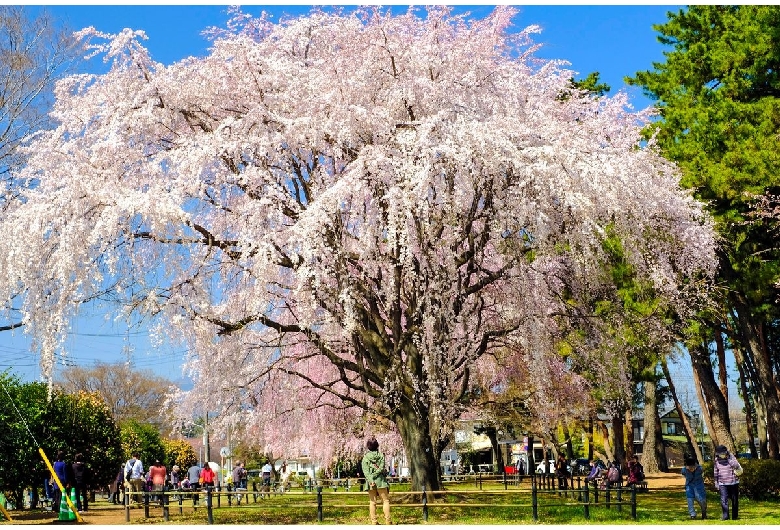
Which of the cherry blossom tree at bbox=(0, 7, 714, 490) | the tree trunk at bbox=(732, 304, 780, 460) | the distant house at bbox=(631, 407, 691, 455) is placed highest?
the cherry blossom tree at bbox=(0, 7, 714, 490)

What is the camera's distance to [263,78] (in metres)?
17.2

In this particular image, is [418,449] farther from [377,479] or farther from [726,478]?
[726,478]

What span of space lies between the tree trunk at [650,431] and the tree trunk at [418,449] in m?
23.9

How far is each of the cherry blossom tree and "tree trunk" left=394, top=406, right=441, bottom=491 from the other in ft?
0.14

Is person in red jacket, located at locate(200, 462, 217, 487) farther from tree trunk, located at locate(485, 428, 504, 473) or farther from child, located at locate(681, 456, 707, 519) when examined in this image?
tree trunk, located at locate(485, 428, 504, 473)

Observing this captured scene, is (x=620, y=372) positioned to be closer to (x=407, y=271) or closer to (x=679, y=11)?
(x=407, y=271)

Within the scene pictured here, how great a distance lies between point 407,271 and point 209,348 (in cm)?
557

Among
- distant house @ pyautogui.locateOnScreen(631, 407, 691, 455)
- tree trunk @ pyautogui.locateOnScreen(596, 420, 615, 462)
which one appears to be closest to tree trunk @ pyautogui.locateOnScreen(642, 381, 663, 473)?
tree trunk @ pyautogui.locateOnScreen(596, 420, 615, 462)

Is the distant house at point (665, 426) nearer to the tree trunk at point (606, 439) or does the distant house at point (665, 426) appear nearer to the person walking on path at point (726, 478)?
the tree trunk at point (606, 439)

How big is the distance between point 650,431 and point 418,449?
100 feet

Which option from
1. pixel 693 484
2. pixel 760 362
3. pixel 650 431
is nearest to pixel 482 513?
pixel 693 484

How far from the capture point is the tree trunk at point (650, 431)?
140ft

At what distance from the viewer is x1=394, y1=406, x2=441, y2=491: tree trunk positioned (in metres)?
17.8

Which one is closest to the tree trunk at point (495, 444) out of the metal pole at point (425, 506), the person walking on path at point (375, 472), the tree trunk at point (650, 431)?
the tree trunk at point (650, 431)
